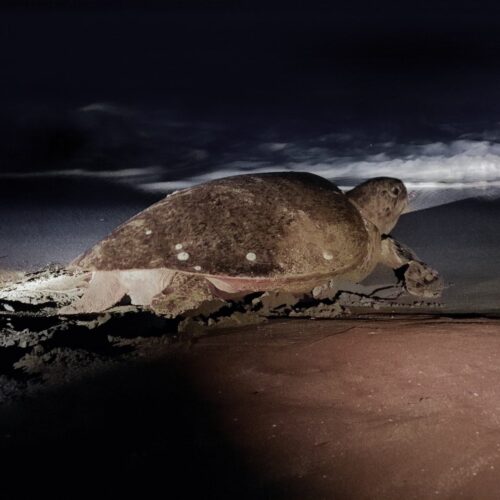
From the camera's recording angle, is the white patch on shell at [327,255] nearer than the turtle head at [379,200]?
Yes

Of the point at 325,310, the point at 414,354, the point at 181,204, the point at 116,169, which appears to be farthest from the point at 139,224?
the point at 116,169

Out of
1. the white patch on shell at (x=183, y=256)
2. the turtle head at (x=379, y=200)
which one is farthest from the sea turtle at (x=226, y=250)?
the turtle head at (x=379, y=200)

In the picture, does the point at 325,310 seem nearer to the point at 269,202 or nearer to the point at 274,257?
the point at 274,257

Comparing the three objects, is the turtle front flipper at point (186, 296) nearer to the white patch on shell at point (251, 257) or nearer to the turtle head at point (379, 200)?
the white patch on shell at point (251, 257)

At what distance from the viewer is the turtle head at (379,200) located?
13.3 ft

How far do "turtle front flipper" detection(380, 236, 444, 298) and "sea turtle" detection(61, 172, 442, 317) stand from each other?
0.5 inches

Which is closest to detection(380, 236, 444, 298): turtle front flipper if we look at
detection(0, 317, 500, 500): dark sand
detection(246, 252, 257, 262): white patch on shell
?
detection(0, 317, 500, 500): dark sand

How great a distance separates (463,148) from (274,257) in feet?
28.2

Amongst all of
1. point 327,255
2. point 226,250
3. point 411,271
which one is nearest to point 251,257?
point 226,250

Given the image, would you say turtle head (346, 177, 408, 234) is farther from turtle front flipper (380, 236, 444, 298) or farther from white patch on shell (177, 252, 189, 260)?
white patch on shell (177, 252, 189, 260)

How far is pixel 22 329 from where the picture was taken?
2.41 meters

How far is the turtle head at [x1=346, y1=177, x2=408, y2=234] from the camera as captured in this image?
4043 millimetres

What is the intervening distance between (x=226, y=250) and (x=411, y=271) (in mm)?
1542

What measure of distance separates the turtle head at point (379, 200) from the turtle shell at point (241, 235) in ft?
2.44
